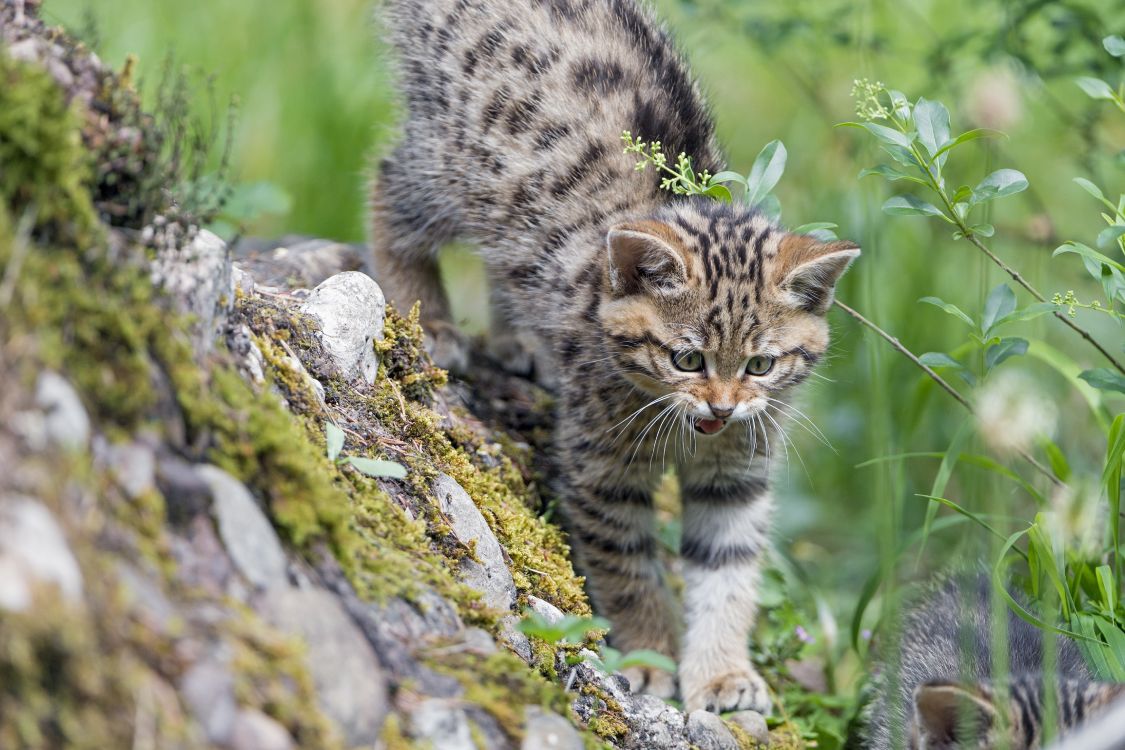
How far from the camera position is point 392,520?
2.64m

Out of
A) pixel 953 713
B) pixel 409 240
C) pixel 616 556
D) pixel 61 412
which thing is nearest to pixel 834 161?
pixel 409 240

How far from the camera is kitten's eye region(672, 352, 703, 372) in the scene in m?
3.44

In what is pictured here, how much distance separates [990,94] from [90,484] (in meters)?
1.80

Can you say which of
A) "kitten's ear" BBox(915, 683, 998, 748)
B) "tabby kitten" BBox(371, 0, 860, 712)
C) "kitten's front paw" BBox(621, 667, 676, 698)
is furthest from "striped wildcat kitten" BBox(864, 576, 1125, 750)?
"kitten's front paw" BBox(621, 667, 676, 698)

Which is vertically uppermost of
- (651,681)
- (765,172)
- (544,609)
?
(765,172)

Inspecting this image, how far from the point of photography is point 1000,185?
283 centimetres

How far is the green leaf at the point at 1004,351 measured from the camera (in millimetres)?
2926

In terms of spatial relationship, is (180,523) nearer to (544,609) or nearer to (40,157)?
(40,157)

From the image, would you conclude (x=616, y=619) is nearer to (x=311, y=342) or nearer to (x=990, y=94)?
(x=311, y=342)

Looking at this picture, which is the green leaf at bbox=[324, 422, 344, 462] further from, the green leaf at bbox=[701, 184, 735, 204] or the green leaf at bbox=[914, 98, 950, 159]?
the green leaf at bbox=[914, 98, 950, 159]

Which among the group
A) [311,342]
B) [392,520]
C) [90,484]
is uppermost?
[90,484]

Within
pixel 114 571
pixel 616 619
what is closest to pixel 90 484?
pixel 114 571

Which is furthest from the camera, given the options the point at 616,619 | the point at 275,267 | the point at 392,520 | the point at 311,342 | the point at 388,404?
the point at 275,267

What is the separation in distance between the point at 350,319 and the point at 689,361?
1.04 m
